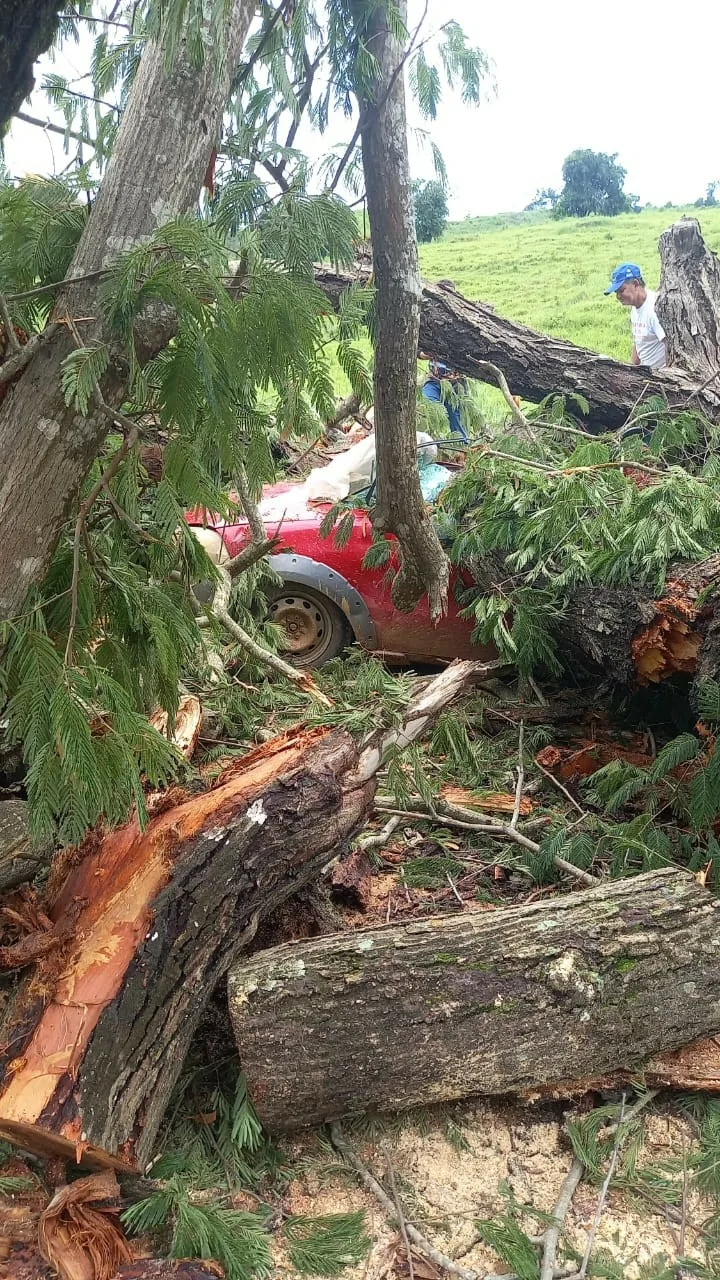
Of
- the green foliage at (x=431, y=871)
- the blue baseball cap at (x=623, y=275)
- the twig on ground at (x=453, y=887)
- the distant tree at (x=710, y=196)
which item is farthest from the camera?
the distant tree at (x=710, y=196)

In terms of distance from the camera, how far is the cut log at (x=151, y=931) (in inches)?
84.2

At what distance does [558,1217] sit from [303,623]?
3.77 m

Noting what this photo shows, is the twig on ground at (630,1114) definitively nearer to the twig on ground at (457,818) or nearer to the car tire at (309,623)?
the twig on ground at (457,818)

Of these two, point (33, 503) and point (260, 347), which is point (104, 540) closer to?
point (33, 503)

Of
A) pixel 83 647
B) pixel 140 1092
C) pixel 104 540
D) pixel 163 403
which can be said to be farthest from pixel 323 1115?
pixel 163 403

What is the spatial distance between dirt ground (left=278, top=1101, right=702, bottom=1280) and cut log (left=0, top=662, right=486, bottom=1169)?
1.72ft

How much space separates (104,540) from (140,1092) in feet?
4.99

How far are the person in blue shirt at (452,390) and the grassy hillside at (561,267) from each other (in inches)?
275

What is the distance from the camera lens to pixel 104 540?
2492mm

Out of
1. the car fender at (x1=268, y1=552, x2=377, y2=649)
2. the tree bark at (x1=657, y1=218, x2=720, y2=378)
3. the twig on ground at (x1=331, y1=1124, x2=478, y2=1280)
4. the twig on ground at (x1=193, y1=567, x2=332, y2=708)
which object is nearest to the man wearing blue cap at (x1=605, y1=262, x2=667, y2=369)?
the tree bark at (x1=657, y1=218, x2=720, y2=378)

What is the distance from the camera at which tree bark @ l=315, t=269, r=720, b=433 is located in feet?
21.2

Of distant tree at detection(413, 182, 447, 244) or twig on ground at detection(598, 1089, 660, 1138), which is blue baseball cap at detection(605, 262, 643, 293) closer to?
distant tree at detection(413, 182, 447, 244)

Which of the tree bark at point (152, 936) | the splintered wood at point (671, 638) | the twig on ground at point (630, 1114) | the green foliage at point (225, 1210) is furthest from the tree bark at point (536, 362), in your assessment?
the green foliage at point (225, 1210)

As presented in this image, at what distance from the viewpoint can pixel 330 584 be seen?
5.24m
